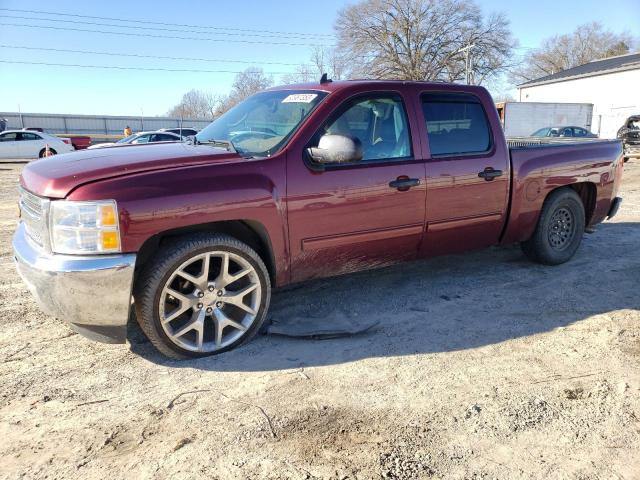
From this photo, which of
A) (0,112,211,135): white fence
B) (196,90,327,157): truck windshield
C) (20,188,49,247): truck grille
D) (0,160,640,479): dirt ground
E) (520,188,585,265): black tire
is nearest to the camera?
(0,160,640,479): dirt ground

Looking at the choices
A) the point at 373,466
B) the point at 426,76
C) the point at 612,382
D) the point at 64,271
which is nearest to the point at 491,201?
the point at 612,382

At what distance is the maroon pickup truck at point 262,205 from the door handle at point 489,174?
0.04ft

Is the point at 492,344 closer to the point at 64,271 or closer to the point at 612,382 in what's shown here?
the point at 612,382

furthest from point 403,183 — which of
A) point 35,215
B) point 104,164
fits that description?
point 35,215

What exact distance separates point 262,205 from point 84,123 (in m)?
50.3

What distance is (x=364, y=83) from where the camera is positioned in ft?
13.4

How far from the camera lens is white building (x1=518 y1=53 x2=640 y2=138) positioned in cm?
3475

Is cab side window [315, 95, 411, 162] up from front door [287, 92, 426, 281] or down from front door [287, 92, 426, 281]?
up

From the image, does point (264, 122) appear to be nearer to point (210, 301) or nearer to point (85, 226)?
point (210, 301)

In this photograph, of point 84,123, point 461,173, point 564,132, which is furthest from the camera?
point 84,123

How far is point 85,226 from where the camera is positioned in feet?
9.67

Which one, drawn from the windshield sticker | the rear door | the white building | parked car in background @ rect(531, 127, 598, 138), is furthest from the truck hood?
the white building

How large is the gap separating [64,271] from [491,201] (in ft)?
11.4

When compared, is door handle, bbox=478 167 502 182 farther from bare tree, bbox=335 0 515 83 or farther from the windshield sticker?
bare tree, bbox=335 0 515 83
